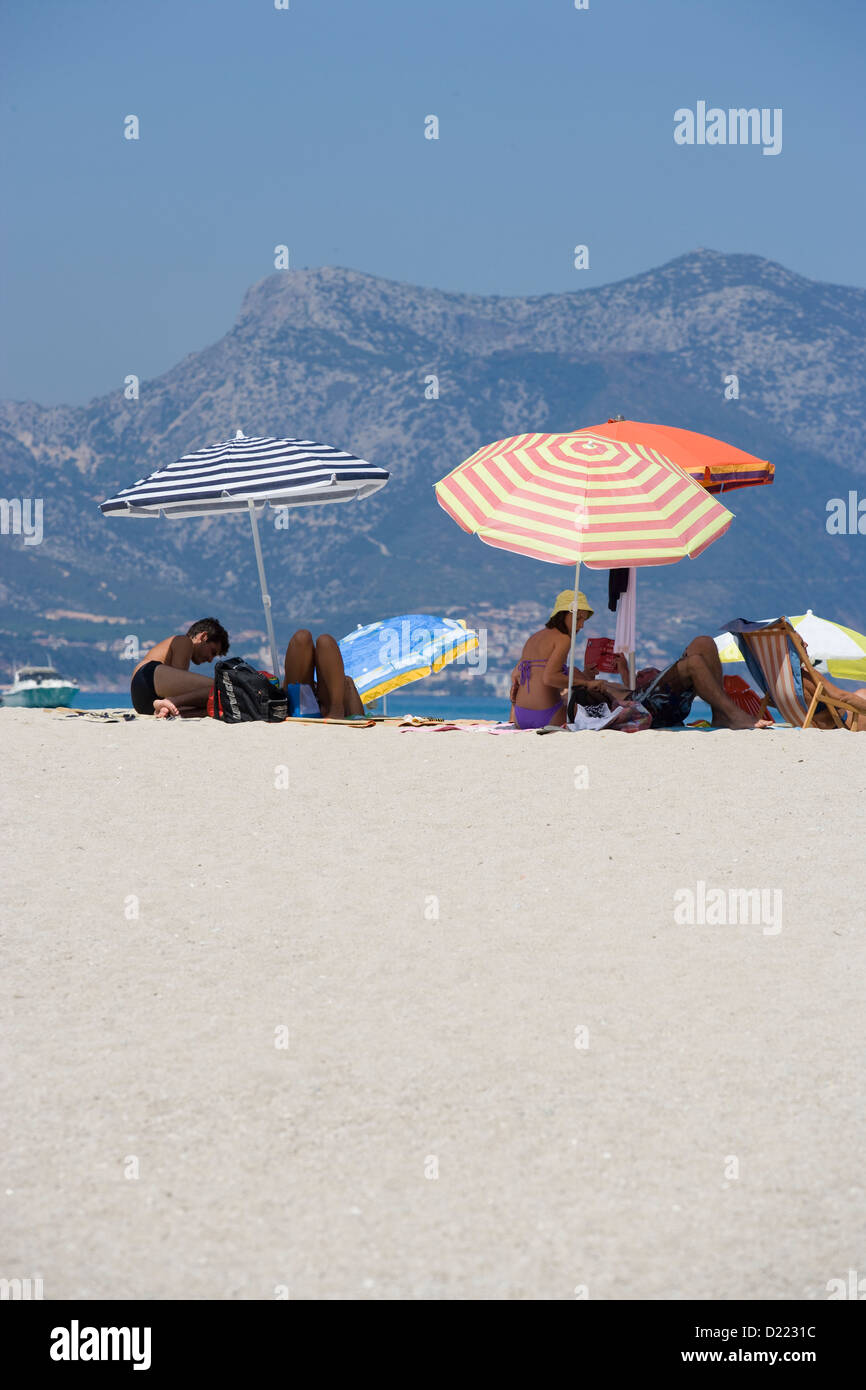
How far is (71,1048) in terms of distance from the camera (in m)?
3.84

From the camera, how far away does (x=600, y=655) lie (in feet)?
33.2

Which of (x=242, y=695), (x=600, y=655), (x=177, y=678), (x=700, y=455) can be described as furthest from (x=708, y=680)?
(x=177, y=678)

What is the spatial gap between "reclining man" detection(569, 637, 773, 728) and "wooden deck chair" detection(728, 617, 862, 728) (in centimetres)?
35

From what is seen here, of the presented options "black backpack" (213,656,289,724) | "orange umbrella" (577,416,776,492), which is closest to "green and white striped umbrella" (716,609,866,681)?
"orange umbrella" (577,416,776,492)

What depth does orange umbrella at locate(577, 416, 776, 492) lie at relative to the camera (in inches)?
412

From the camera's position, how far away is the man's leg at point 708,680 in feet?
28.1

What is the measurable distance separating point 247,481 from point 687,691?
3.35 meters

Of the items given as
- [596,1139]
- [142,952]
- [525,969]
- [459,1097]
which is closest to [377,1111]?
[459,1097]

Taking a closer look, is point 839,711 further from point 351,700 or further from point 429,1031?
point 429,1031

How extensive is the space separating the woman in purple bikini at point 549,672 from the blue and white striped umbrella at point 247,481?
1.71 metres
